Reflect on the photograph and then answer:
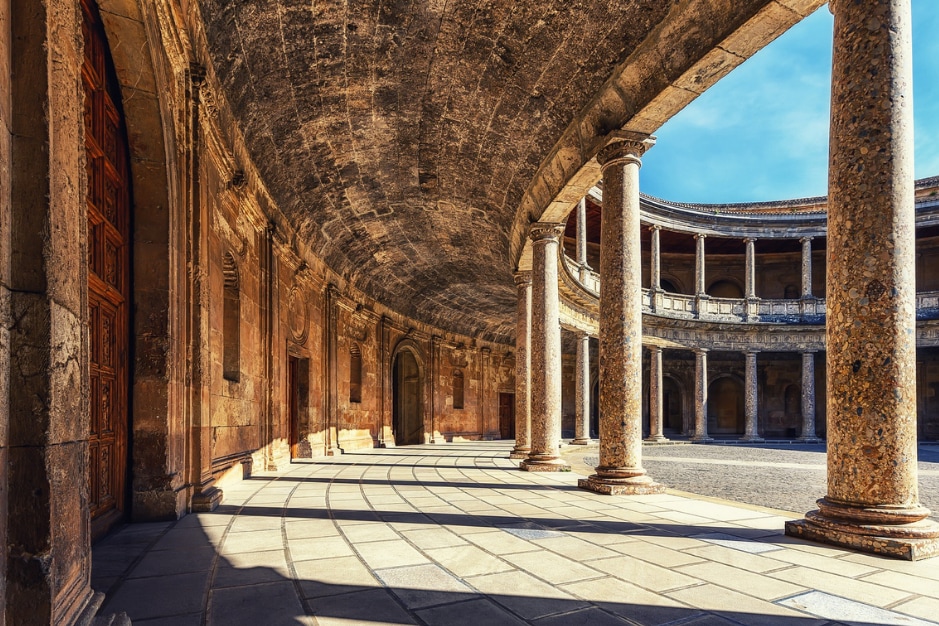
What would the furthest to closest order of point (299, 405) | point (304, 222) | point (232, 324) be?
point (299, 405) < point (304, 222) < point (232, 324)

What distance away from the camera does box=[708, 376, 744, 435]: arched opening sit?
2958 centimetres

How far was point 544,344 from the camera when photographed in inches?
426

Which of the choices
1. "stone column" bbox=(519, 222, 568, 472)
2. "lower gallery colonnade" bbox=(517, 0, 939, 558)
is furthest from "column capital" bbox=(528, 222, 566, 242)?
"lower gallery colonnade" bbox=(517, 0, 939, 558)

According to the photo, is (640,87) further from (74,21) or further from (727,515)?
(74,21)

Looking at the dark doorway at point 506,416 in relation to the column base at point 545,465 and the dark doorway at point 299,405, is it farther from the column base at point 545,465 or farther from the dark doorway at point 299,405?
the column base at point 545,465

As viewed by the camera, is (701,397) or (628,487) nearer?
(628,487)

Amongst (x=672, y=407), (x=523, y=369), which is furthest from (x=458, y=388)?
(x=523, y=369)

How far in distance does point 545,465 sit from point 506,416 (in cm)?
2006

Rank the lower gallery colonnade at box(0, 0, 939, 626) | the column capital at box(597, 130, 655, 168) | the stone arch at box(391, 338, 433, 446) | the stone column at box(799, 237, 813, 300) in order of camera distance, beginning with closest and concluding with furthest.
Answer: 1. the lower gallery colonnade at box(0, 0, 939, 626)
2. the column capital at box(597, 130, 655, 168)
3. the stone arch at box(391, 338, 433, 446)
4. the stone column at box(799, 237, 813, 300)

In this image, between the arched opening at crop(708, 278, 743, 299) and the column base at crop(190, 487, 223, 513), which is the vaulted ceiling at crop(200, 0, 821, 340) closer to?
the column base at crop(190, 487, 223, 513)

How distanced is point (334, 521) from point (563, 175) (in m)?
6.08

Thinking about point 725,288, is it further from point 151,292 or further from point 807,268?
point 151,292

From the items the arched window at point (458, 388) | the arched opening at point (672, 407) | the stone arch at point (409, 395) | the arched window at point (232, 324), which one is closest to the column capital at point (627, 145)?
the arched window at point (232, 324)

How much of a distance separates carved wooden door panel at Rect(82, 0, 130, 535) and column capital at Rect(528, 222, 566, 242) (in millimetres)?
6845
